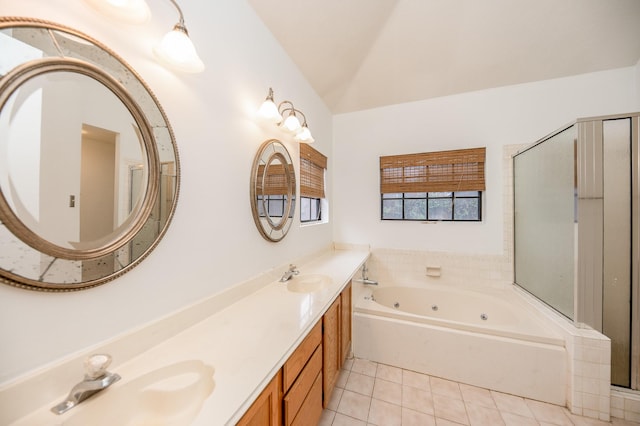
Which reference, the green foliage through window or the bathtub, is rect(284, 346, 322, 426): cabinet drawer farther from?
the green foliage through window

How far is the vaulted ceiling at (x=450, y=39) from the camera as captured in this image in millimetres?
1760

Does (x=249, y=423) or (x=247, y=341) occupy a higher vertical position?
(x=247, y=341)

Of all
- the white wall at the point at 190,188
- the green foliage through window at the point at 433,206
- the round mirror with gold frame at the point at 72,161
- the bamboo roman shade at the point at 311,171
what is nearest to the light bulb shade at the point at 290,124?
the white wall at the point at 190,188

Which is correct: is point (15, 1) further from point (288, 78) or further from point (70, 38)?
point (288, 78)

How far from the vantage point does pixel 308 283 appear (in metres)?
1.82

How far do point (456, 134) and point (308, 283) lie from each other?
242 cm

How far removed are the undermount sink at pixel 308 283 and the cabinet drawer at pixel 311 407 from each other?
0.57 m

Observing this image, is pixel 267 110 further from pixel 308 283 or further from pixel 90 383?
pixel 90 383

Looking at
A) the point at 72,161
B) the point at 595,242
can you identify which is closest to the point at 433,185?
the point at 595,242

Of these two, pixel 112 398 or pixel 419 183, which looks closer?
pixel 112 398

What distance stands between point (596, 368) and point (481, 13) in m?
2.77

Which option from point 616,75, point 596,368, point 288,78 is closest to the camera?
point 596,368

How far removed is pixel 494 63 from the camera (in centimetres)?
225

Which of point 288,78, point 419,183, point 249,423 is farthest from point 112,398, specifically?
point 419,183
